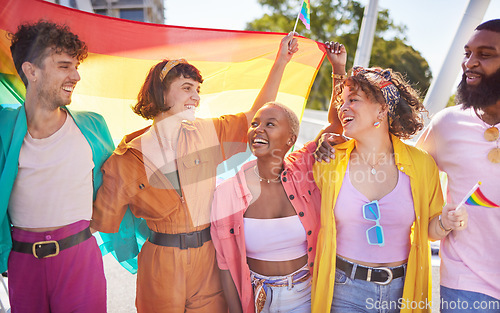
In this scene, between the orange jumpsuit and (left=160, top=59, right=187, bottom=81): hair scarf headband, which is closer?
the orange jumpsuit

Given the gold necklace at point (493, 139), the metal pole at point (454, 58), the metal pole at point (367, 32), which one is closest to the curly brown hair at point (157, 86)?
the gold necklace at point (493, 139)

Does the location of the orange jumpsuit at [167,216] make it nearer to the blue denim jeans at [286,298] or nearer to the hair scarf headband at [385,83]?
the blue denim jeans at [286,298]

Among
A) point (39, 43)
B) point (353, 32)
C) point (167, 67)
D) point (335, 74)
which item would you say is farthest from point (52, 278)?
point (353, 32)

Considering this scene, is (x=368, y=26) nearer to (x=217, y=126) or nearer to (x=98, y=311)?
(x=217, y=126)

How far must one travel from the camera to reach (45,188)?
2617mm

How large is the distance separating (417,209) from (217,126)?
1581 mm

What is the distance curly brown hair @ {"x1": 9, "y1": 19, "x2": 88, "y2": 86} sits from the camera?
8.68ft

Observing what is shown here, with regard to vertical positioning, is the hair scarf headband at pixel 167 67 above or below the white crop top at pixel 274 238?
above

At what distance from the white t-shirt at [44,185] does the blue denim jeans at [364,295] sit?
1848mm

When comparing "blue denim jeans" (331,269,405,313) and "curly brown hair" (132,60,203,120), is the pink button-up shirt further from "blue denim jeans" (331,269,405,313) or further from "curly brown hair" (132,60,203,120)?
"curly brown hair" (132,60,203,120)

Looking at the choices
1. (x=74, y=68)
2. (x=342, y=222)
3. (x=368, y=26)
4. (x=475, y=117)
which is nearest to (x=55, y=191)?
(x=74, y=68)

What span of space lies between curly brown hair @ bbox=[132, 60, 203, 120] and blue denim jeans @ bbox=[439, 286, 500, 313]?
2356 mm

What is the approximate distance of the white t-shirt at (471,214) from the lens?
264 cm

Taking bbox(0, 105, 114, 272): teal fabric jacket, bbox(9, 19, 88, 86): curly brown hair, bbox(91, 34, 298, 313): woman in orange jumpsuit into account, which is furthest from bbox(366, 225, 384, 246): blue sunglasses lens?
bbox(9, 19, 88, 86): curly brown hair
